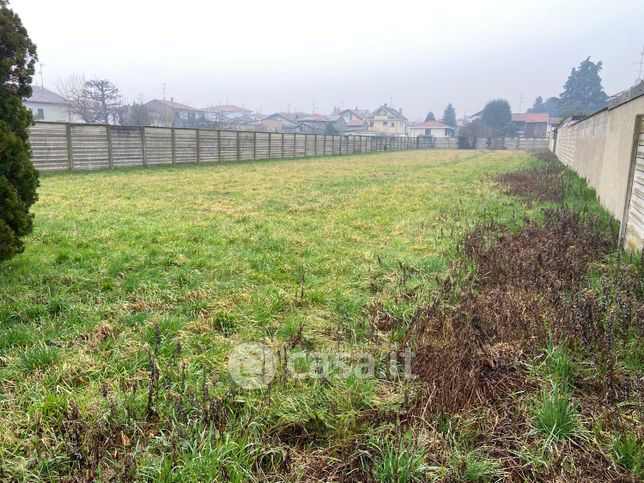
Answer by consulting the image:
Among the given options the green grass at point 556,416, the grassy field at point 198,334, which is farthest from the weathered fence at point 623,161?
the green grass at point 556,416

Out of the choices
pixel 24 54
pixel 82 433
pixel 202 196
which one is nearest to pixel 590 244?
pixel 82 433

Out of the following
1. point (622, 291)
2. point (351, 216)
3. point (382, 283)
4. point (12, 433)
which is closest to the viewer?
point (12, 433)

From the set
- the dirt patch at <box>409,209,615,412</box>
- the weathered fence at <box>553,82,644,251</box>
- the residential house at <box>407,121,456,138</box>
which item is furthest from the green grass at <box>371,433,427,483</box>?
the residential house at <box>407,121,456,138</box>

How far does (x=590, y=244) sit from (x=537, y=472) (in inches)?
176

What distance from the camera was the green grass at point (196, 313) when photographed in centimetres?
229

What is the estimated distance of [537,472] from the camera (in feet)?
6.86

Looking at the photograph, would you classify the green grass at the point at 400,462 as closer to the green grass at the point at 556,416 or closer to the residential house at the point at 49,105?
the green grass at the point at 556,416

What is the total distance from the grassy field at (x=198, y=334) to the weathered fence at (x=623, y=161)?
Result: 1905 millimetres

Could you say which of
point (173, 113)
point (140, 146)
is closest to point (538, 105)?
point (173, 113)

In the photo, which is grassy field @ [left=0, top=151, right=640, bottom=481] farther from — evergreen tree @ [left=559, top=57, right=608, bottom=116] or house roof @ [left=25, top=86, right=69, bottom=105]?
evergreen tree @ [left=559, top=57, right=608, bottom=116]

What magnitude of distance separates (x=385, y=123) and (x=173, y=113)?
43273 mm

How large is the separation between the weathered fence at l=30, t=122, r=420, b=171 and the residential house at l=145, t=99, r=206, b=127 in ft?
138

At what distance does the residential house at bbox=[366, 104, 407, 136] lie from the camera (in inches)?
3629

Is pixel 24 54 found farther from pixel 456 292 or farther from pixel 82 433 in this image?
pixel 456 292
